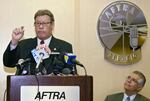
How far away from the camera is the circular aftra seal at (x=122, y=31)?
3.32m

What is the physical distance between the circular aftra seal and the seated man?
186mm

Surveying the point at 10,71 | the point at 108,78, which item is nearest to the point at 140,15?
the point at 108,78

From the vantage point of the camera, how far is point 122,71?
11.0 ft

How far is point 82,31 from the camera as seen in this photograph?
3289 millimetres

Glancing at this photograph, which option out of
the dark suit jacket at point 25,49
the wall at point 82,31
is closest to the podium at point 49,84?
the dark suit jacket at point 25,49

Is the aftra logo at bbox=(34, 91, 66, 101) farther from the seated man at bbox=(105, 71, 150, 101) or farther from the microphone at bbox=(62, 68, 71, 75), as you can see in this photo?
the seated man at bbox=(105, 71, 150, 101)

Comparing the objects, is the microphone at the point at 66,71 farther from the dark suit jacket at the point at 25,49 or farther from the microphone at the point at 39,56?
the dark suit jacket at the point at 25,49

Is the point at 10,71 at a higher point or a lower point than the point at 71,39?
lower

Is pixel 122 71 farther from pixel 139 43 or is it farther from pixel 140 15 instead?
pixel 140 15

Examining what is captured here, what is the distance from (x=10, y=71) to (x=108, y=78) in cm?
102

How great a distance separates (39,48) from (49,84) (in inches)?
9.0

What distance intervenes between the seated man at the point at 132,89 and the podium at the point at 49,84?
1.68 meters

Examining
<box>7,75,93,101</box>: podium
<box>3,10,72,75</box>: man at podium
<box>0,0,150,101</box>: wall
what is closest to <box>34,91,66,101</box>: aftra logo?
<box>7,75,93,101</box>: podium

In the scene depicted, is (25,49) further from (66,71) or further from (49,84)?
(49,84)
